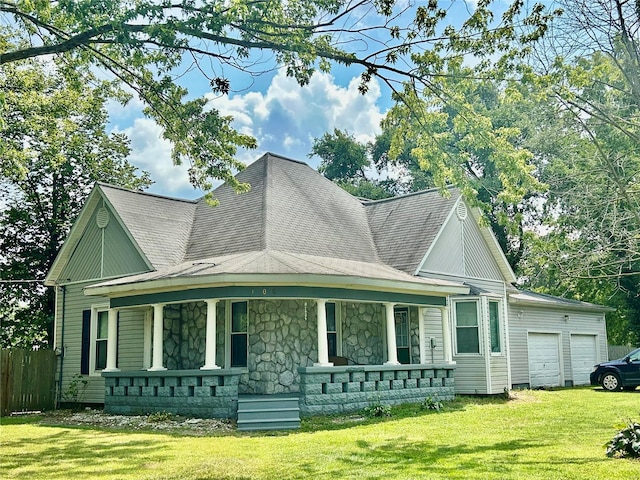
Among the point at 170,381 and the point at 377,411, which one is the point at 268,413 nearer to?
the point at 377,411

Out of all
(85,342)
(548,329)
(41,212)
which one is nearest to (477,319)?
(548,329)

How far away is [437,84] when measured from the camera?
10422 millimetres

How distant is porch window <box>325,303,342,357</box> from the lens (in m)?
15.8

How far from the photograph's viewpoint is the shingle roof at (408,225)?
17.7 metres

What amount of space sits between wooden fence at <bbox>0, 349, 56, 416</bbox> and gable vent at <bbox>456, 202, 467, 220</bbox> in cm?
1233

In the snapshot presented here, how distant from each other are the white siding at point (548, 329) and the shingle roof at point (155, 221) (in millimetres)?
10848

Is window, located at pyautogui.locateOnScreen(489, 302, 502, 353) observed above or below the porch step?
above

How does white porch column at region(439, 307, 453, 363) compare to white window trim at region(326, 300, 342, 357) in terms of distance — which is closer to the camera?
white window trim at region(326, 300, 342, 357)

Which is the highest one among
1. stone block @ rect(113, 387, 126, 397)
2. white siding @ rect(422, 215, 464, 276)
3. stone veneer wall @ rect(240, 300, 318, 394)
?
white siding @ rect(422, 215, 464, 276)

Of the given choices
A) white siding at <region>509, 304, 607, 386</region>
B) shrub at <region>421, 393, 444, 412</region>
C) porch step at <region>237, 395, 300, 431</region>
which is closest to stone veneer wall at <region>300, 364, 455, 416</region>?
shrub at <region>421, 393, 444, 412</region>

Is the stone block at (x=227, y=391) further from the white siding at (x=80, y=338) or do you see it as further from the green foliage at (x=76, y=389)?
the green foliage at (x=76, y=389)

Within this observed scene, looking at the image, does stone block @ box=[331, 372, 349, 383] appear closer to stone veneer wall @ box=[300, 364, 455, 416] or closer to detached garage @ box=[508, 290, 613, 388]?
stone veneer wall @ box=[300, 364, 455, 416]

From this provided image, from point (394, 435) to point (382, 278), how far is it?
4.39m

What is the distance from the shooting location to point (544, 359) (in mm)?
22656
